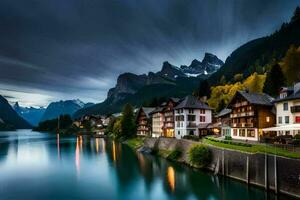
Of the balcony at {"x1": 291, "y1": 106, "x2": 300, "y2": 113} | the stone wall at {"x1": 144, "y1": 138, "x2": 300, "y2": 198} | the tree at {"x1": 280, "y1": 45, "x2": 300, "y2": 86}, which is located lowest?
the stone wall at {"x1": 144, "y1": 138, "x2": 300, "y2": 198}

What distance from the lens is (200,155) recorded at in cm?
5266

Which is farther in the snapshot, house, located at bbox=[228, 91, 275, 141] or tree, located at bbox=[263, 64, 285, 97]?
tree, located at bbox=[263, 64, 285, 97]

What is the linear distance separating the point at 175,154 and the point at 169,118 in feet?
110

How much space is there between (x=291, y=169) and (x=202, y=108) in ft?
197

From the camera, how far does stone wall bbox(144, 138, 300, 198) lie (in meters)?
32.3

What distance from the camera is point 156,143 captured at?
82875 millimetres

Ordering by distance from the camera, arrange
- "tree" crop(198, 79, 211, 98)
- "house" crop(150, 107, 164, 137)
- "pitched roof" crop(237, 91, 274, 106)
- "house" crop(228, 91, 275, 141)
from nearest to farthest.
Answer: "house" crop(228, 91, 275, 141) < "pitched roof" crop(237, 91, 274, 106) < "house" crop(150, 107, 164, 137) < "tree" crop(198, 79, 211, 98)

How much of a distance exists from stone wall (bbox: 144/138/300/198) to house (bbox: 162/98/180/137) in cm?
4525

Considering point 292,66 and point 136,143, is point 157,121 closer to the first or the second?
point 136,143

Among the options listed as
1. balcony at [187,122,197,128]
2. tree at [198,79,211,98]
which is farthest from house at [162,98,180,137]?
tree at [198,79,211,98]

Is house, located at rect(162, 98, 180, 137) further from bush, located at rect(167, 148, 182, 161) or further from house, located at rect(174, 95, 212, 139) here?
bush, located at rect(167, 148, 182, 161)

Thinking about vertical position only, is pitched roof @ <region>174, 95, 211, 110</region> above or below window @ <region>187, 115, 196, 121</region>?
above

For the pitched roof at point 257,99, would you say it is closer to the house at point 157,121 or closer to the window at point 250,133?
the window at point 250,133

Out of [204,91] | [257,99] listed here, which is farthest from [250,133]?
[204,91]
